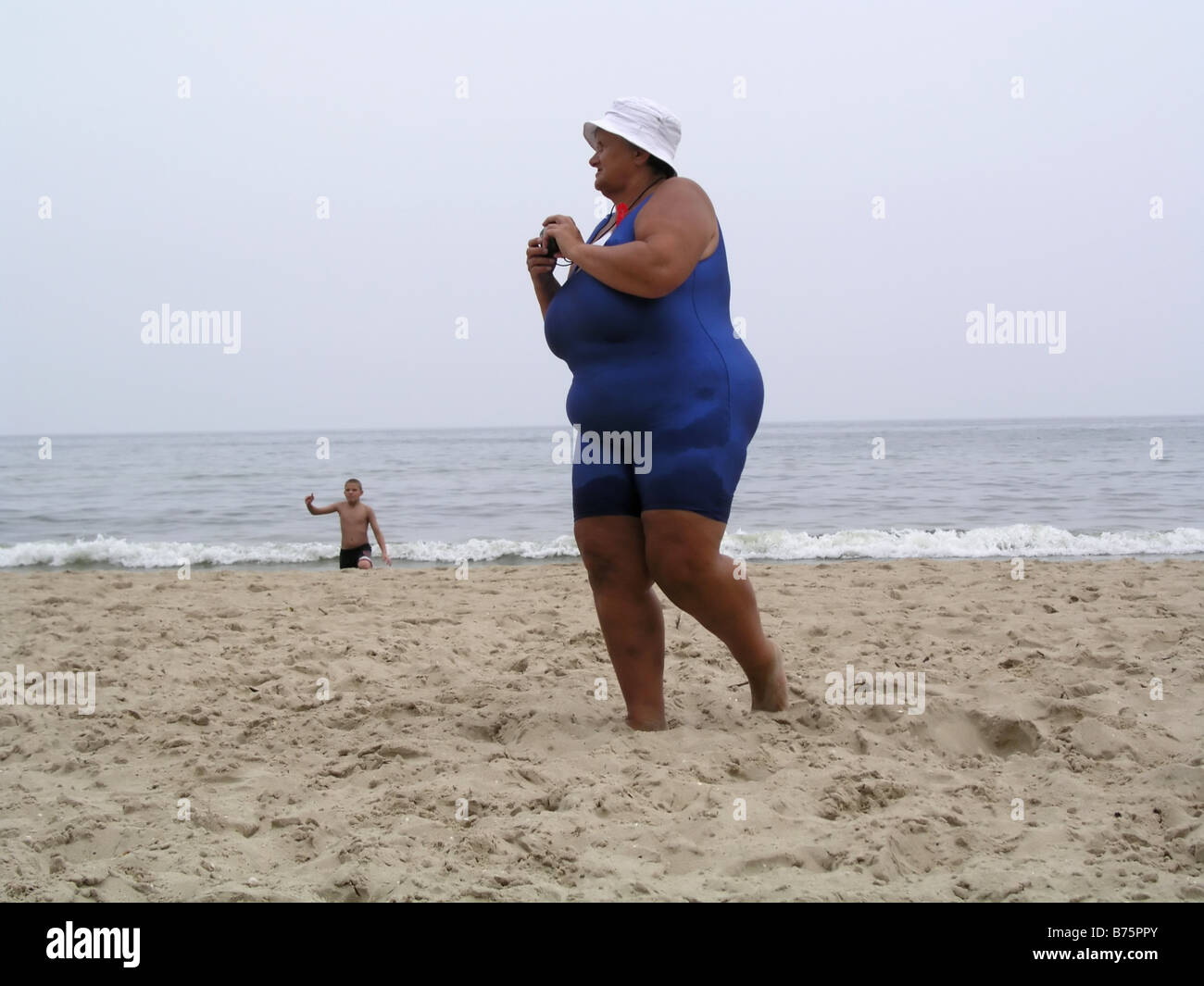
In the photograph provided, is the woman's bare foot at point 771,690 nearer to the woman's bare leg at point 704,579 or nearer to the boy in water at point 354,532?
the woman's bare leg at point 704,579

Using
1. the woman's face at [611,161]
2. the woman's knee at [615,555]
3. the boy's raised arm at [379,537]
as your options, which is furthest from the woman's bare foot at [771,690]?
the boy's raised arm at [379,537]

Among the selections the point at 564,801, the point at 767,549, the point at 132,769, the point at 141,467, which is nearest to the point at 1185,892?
the point at 564,801

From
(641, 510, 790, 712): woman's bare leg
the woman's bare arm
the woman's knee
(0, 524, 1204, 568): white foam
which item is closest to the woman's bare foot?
(641, 510, 790, 712): woman's bare leg

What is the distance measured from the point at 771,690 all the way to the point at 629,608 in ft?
1.88

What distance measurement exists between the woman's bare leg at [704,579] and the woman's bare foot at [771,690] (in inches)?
2.2

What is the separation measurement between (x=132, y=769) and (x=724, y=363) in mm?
2127

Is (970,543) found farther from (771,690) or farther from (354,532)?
(771,690)

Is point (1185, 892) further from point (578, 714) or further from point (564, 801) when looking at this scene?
point (578, 714)

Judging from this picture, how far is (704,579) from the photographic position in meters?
3.08

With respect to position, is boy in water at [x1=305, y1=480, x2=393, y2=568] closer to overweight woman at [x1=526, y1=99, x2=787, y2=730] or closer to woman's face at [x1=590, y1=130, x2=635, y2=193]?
overweight woman at [x1=526, y1=99, x2=787, y2=730]

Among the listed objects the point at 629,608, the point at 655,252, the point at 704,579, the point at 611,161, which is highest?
the point at 611,161

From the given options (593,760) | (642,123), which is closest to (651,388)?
(642,123)

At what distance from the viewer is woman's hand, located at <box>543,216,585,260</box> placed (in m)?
3.02
